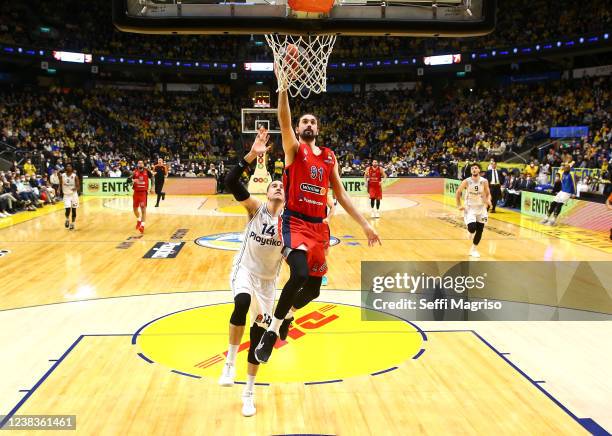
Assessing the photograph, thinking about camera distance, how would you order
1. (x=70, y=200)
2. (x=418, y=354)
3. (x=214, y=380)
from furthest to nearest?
(x=70, y=200) → (x=418, y=354) → (x=214, y=380)

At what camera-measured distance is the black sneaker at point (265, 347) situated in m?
4.36

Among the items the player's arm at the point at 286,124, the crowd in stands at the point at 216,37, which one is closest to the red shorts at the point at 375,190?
the player's arm at the point at 286,124

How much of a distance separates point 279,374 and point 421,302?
3.19 meters

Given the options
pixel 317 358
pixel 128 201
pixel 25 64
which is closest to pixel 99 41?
pixel 25 64

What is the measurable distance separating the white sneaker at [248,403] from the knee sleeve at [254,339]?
0.84 feet

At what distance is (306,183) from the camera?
4.63 metres

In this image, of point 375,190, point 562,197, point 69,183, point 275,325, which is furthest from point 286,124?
point 562,197

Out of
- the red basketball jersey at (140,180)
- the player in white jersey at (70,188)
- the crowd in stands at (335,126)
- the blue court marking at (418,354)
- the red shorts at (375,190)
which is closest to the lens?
the blue court marking at (418,354)

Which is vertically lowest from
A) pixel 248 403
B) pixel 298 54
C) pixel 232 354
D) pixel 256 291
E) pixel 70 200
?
pixel 248 403

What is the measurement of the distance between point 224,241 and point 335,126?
84.7ft

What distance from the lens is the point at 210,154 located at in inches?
1401

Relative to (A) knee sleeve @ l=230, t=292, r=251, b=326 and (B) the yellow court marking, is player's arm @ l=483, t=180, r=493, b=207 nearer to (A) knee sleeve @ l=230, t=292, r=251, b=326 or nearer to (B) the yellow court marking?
(B) the yellow court marking

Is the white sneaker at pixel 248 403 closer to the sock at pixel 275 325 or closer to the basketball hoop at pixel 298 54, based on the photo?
the sock at pixel 275 325

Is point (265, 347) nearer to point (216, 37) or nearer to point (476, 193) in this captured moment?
point (476, 193)
